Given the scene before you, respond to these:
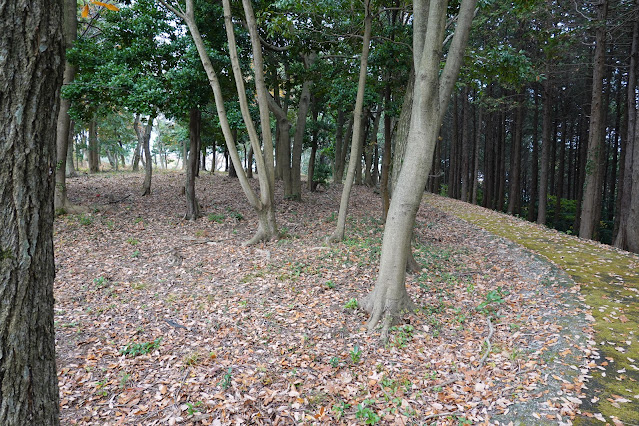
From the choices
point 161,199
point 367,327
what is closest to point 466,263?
point 367,327

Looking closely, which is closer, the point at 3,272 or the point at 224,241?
the point at 3,272

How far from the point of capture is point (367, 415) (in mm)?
3551

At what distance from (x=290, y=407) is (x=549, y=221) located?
23.0 metres

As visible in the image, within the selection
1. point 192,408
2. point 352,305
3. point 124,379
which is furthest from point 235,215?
point 192,408

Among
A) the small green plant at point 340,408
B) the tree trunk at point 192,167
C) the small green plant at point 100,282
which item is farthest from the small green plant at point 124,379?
the tree trunk at point 192,167

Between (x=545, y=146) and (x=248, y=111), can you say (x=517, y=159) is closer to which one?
(x=545, y=146)

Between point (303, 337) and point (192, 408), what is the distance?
5.50ft

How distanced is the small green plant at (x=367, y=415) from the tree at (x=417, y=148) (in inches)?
51.5

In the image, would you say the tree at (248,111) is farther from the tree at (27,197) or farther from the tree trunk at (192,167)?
the tree at (27,197)

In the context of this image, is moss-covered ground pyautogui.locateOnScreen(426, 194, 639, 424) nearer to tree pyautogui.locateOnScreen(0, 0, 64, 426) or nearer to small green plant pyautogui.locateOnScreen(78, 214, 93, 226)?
tree pyautogui.locateOnScreen(0, 0, 64, 426)

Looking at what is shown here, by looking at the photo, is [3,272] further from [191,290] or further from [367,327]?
[191,290]

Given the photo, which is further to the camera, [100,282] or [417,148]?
[100,282]

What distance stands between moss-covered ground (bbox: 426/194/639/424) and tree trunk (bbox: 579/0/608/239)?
1.80 metres

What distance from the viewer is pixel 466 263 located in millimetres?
7918
